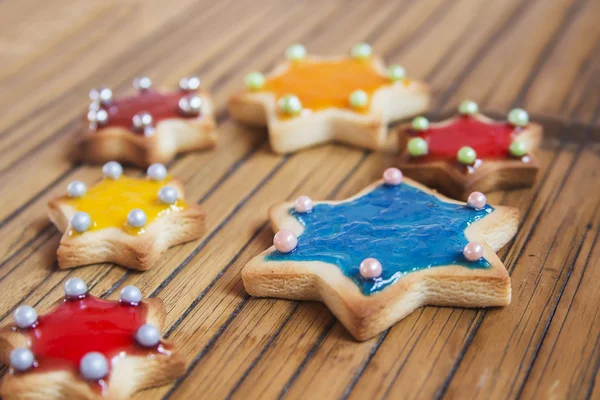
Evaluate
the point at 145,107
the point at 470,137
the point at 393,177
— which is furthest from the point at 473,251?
the point at 145,107

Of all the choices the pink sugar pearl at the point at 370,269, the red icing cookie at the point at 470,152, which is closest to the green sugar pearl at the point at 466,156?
the red icing cookie at the point at 470,152

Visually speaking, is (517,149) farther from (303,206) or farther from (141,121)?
(141,121)

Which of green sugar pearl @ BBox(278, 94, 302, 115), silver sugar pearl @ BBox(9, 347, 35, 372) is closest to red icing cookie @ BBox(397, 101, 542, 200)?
green sugar pearl @ BBox(278, 94, 302, 115)

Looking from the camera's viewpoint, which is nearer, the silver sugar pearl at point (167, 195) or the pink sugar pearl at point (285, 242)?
the pink sugar pearl at point (285, 242)

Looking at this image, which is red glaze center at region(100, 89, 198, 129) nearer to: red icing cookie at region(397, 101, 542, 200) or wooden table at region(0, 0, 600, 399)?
wooden table at region(0, 0, 600, 399)

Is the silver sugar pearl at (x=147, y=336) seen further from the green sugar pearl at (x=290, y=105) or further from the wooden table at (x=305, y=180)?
the green sugar pearl at (x=290, y=105)
